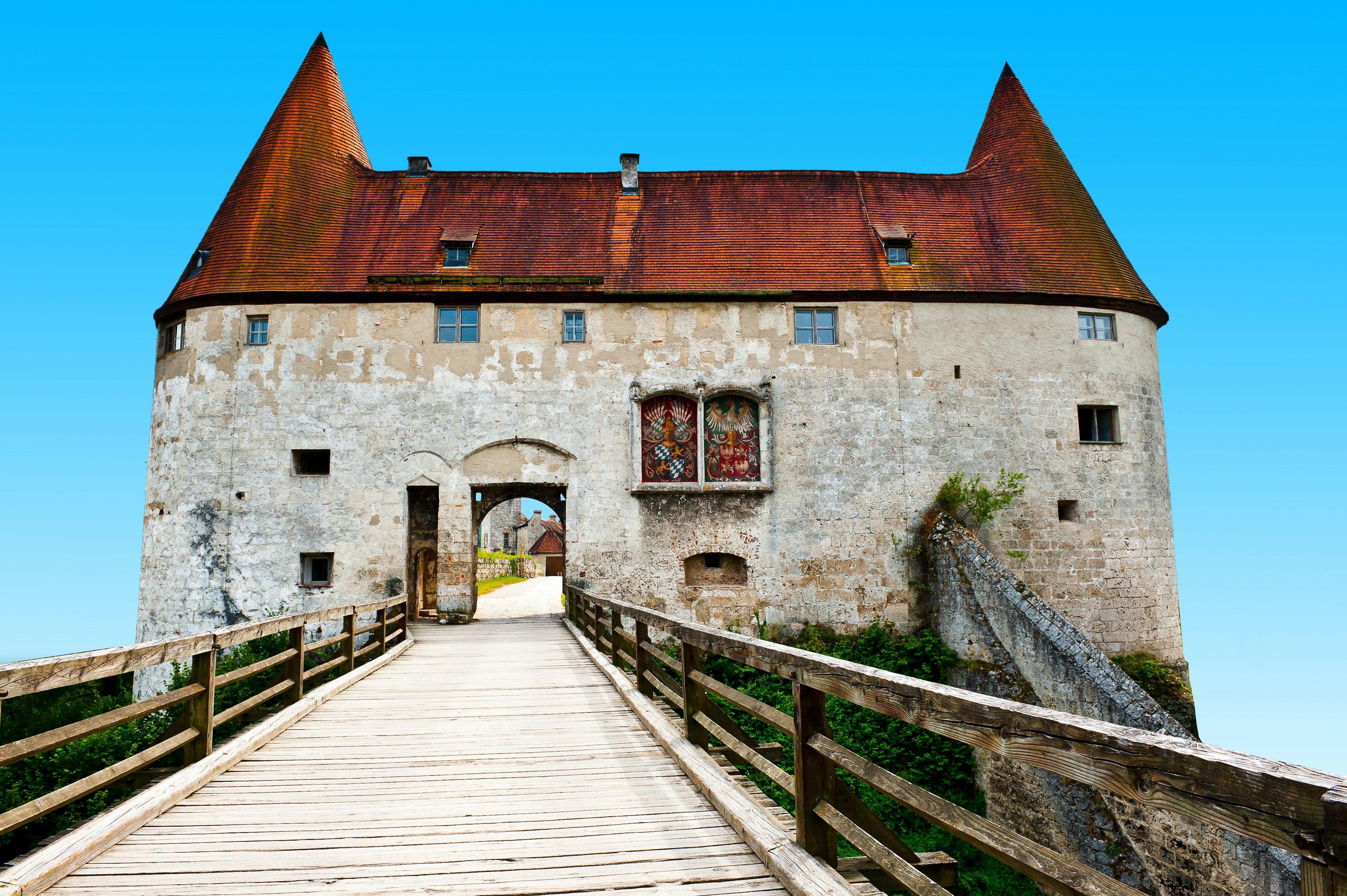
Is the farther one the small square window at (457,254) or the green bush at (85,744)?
the small square window at (457,254)

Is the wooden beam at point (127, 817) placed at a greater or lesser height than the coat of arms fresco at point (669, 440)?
lesser

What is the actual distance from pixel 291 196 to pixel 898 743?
17038 millimetres

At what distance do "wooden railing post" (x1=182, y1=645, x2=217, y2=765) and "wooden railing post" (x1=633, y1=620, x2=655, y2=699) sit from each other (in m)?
3.73

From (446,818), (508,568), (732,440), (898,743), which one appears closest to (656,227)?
(732,440)

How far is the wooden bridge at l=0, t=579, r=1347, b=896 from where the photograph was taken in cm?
226

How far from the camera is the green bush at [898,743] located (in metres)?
11.9

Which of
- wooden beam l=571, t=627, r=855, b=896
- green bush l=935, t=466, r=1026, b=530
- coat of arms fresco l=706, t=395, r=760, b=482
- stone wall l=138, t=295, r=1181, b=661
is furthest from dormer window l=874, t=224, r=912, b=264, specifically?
wooden beam l=571, t=627, r=855, b=896

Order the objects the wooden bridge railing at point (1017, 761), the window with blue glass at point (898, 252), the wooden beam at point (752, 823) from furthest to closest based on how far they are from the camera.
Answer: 1. the window with blue glass at point (898, 252)
2. the wooden beam at point (752, 823)
3. the wooden bridge railing at point (1017, 761)

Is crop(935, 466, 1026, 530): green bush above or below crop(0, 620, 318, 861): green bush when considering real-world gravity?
above

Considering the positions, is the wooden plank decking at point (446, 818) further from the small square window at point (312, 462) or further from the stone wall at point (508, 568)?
the stone wall at point (508, 568)

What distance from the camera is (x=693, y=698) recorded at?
237 inches

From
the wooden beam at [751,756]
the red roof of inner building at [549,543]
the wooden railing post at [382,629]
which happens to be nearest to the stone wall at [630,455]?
the wooden railing post at [382,629]

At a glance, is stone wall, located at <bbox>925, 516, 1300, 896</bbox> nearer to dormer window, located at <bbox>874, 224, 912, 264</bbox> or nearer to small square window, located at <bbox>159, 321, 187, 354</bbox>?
dormer window, located at <bbox>874, 224, 912, 264</bbox>

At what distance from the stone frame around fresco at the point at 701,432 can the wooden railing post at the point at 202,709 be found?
1156cm
